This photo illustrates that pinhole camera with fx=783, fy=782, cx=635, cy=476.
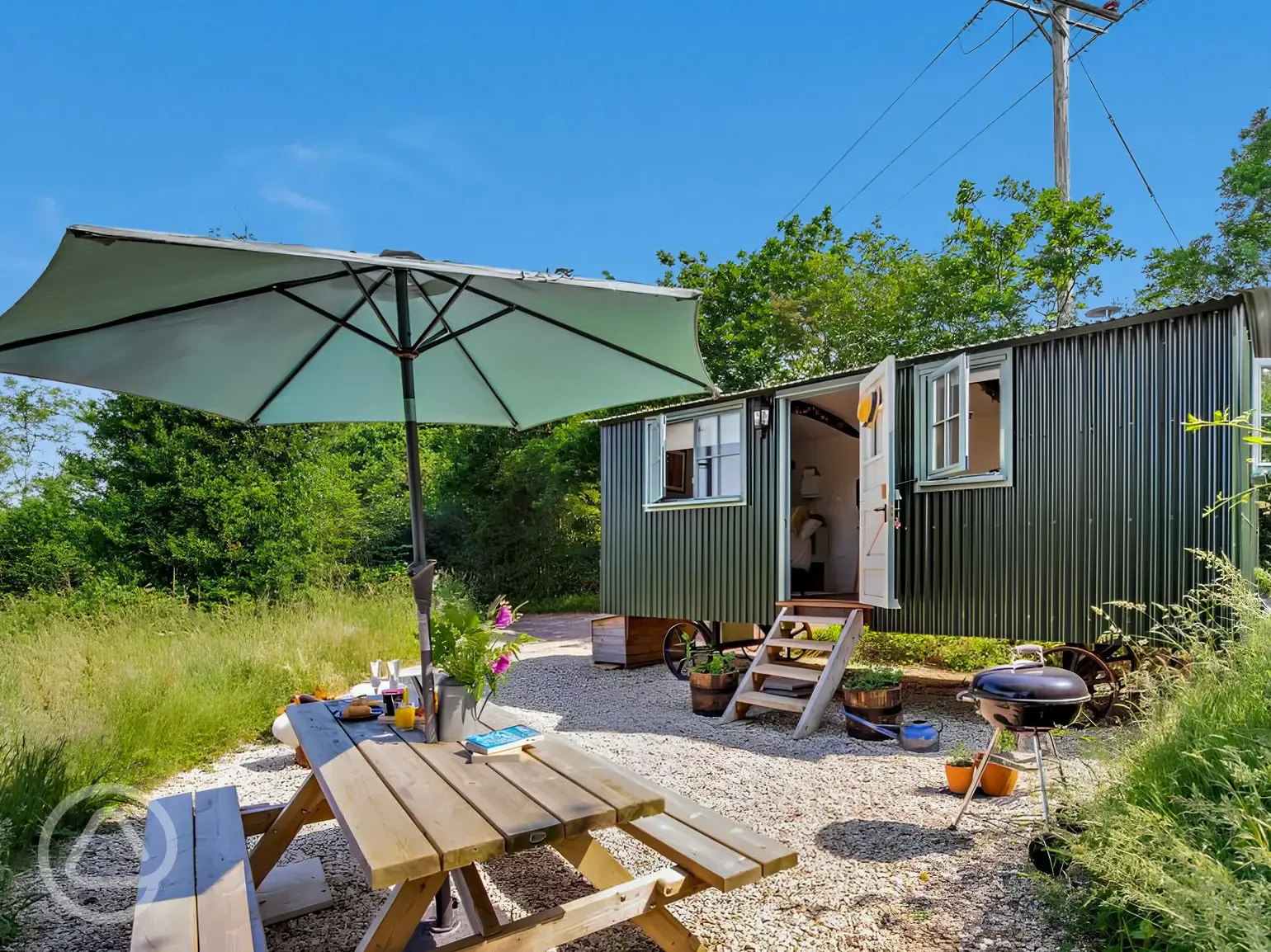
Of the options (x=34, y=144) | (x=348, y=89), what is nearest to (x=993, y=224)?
(x=348, y=89)

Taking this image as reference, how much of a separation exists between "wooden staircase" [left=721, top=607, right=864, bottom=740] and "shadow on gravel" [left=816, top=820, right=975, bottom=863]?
1794 mm

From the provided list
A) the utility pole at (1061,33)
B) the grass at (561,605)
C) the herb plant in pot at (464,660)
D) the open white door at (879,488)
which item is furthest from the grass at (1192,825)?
the grass at (561,605)

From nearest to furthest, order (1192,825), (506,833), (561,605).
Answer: (506,833) < (1192,825) < (561,605)

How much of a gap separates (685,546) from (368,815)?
6237 millimetres

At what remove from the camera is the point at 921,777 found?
4.24 metres

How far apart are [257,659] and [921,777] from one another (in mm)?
4739

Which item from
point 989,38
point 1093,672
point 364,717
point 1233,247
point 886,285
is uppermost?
point 989,38

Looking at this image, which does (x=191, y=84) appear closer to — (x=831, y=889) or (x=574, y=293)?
(x=574, y=293)

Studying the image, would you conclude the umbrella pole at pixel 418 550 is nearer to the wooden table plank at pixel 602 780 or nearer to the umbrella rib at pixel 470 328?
the umbrella rib at pixel 470 328

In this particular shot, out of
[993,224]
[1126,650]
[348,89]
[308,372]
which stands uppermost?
[348,89]

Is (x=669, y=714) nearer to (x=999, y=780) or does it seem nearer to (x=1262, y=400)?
(x=999, y=780)

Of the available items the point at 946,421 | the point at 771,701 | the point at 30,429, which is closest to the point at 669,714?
the point at 771,701

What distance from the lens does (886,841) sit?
3264mm

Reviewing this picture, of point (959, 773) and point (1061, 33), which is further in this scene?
point (1061, 33)
